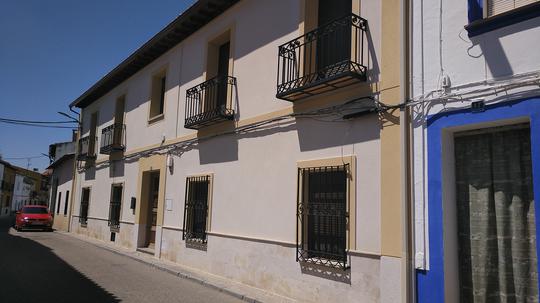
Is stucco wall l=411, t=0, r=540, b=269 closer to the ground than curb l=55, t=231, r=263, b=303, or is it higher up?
higher up

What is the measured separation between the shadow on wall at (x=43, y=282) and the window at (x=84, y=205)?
618 cm

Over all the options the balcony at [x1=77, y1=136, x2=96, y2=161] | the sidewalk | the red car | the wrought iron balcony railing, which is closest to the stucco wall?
the sidewalk

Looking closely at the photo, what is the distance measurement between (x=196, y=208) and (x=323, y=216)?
4209mm

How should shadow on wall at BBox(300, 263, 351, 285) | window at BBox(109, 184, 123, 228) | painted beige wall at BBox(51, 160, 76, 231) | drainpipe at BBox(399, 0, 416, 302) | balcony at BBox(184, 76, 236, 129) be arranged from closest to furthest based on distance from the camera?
drainpipe at BBox(399, 0, 416, 302) → shadow on wall at BBox(300, 263, 351, 285) → balcony at BBox(184, 76, 236, 129) → window at BBox(109, 184, 123, 228) → painted beige wall at BBox(51, 160, 76, 231)

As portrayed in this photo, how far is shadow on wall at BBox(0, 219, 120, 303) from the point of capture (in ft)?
22.5

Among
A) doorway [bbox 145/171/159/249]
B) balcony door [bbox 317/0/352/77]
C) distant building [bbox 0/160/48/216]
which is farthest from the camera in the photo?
distant building [bbox 0/160/48/216]

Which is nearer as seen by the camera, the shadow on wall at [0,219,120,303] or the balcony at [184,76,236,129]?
the shadow on wall at [0,219,120,303]

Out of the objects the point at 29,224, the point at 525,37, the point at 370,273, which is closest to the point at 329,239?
the point at 370,273

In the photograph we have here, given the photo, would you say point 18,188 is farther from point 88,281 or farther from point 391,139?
point 391,139

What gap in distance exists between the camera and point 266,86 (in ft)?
26.5

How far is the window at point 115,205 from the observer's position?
48.2 ft

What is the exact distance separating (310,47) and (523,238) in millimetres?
4197

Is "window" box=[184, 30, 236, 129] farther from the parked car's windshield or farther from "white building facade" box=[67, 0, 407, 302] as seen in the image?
the parked car's windshield

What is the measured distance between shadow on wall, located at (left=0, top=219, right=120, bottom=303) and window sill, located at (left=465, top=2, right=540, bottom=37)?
615 cm
